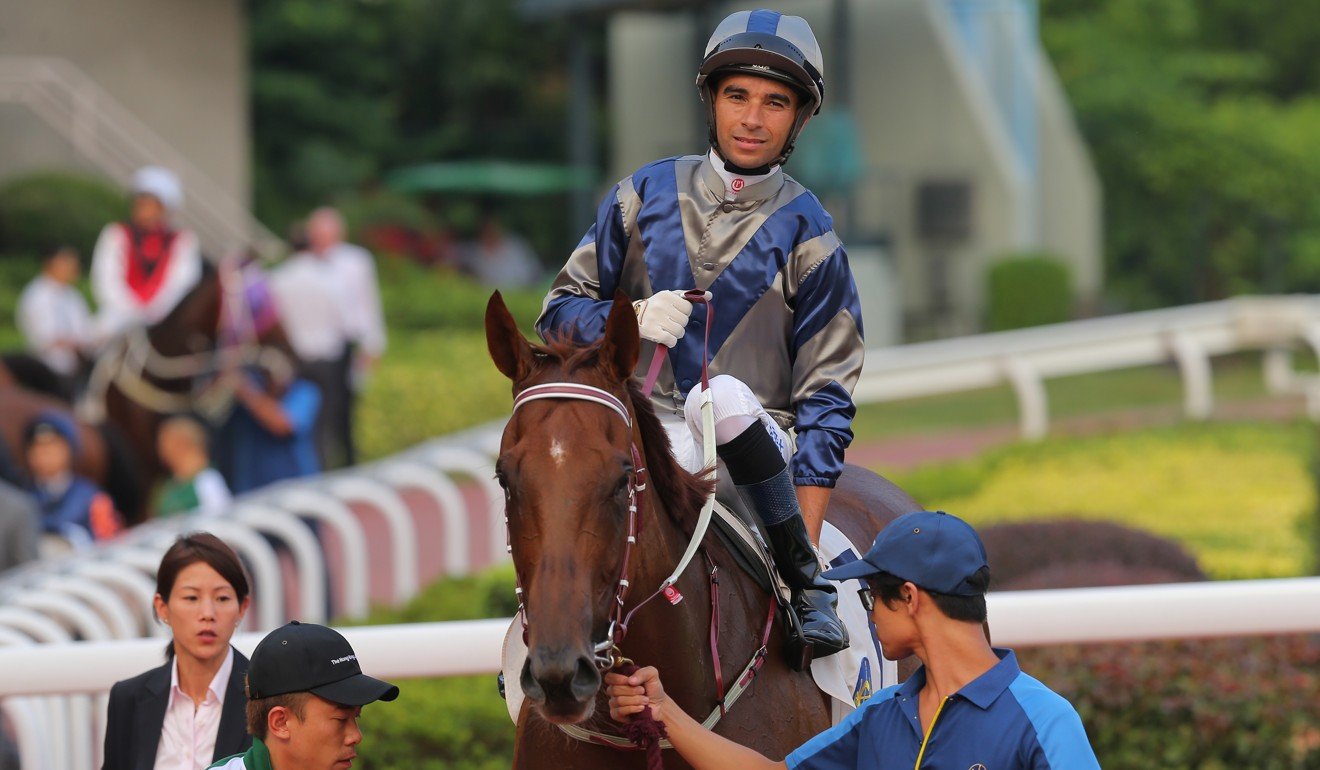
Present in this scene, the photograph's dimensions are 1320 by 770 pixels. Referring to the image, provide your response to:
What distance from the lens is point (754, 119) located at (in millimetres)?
3949

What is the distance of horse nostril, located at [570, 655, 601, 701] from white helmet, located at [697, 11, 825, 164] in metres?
1.36

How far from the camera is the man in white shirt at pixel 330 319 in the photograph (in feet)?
42.0

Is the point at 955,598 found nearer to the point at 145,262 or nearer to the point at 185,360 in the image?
the point at 185,360

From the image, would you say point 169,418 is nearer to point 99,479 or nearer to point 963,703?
point 99,479

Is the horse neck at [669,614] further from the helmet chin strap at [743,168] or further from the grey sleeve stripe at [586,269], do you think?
the helmet chin strap at [743,168]

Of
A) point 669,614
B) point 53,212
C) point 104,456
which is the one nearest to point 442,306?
point 53,212

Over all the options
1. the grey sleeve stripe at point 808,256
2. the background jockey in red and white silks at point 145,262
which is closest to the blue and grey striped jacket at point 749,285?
the grey sleeve stripe at point 808,256

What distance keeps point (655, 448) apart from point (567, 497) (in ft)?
1.34

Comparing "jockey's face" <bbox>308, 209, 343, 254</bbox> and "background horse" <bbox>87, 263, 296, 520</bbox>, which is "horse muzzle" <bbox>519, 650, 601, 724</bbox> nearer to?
"background horse" <bbox>87, 263, 296, 520</bbox>

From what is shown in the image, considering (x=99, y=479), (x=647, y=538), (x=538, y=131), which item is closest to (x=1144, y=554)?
(x=647, y=538)

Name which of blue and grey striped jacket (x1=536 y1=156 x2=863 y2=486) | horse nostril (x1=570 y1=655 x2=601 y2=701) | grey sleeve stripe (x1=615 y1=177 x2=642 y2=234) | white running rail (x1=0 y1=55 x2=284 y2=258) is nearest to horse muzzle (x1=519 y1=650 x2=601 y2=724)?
horse nostril (x1=570 y1=655 x2=601 y2=701)

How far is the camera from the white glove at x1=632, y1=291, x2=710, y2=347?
3594mm

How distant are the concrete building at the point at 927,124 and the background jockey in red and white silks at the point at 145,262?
1126 cm

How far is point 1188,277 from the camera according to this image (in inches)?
1089
